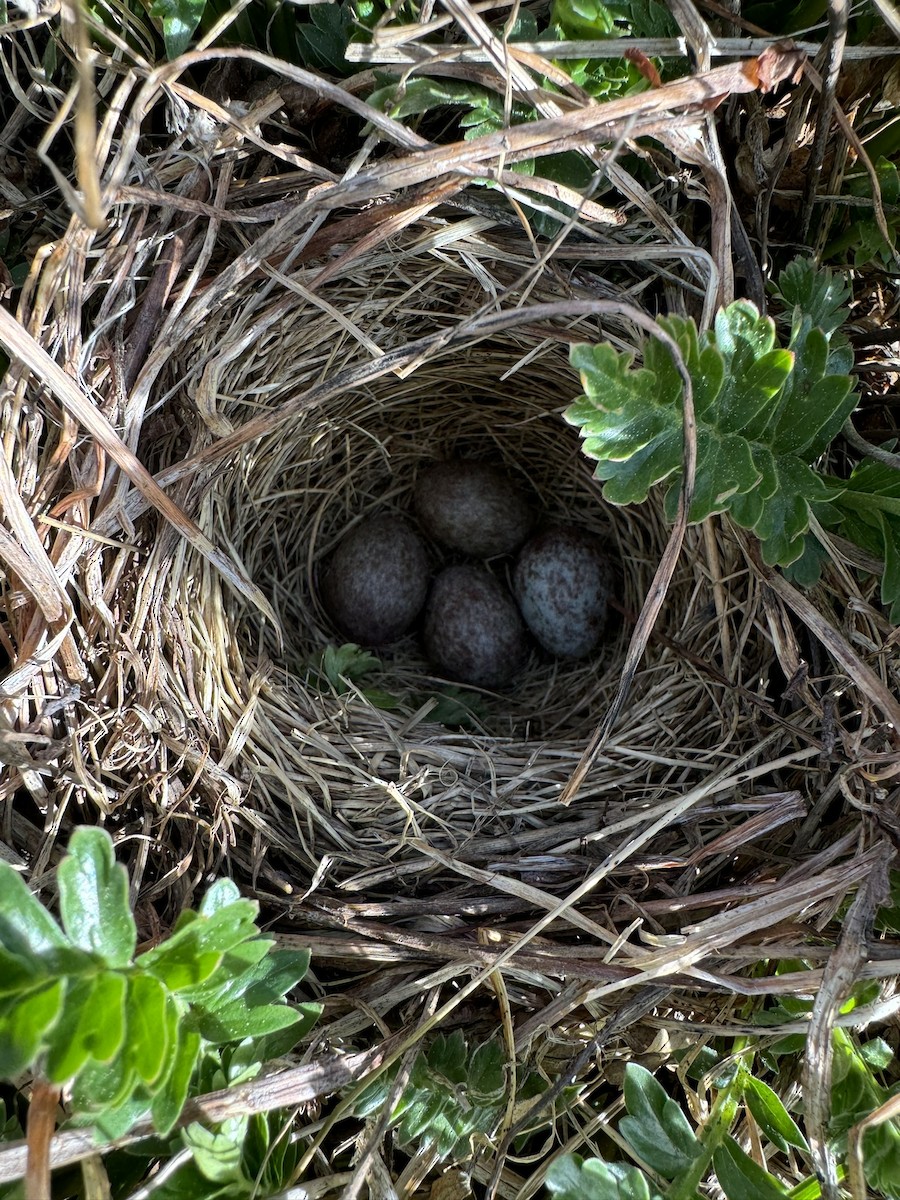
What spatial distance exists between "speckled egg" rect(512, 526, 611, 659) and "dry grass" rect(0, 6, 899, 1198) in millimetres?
307

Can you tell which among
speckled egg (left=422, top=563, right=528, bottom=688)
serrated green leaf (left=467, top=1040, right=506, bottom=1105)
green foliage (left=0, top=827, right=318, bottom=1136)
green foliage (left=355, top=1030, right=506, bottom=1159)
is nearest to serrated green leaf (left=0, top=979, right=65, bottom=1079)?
green foliage (left=0, top=827, right=318, bottom=1136)

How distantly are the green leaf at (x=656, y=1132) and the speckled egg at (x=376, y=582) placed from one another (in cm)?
98

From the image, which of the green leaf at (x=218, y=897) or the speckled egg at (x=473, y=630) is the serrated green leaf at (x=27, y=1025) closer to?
the green leaf at (x=218, y=897)

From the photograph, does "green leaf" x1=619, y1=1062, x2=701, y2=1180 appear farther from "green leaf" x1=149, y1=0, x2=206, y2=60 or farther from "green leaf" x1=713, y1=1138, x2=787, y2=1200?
"green leaf" x1=149, y1=0, x2=206, y2=60

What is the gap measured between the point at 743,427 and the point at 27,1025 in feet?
3.16

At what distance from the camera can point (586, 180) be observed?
1.15 metres

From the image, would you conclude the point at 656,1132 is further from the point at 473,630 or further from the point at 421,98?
the point at 421,98

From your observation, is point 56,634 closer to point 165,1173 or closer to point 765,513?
point 165,1173

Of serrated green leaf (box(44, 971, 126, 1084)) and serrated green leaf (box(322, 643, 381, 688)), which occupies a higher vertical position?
serrated green leaf (box(44, 971, 126, 1084))

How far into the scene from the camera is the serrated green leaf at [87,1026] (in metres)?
0.79

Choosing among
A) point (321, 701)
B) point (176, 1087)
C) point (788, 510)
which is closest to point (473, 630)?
point (321, 701)

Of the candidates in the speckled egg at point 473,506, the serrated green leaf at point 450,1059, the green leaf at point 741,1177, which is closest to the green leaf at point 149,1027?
the serrated green leaf at point 450,1059

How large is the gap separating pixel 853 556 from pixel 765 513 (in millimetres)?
193

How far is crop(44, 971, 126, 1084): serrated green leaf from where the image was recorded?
79 cm
